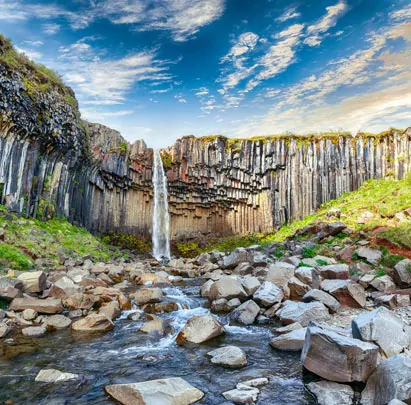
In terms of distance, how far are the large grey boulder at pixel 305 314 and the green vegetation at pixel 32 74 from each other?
58.9 ft

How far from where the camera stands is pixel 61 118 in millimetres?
21188

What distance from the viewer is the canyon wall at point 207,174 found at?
75.4 feet

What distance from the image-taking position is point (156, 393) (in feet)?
13.8

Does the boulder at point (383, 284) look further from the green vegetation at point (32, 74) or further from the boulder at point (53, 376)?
the green vegetation at point (32, 74)

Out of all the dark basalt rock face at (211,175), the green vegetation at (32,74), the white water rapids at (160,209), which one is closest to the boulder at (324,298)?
the dark basalt rock face at (211,175)

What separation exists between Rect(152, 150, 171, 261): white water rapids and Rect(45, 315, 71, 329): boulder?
22950 mm

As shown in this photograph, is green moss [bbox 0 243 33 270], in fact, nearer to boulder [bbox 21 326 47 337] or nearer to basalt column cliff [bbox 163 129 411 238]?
boulder [bbox 21 326 47 337]

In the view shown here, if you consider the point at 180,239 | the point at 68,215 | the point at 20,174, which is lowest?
the point at 180,239

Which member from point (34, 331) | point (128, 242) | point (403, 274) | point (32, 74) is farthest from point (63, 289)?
point (128, 242)

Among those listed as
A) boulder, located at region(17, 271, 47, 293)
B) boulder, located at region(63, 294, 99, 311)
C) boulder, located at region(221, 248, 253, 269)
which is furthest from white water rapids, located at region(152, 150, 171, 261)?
boulder, located at region(63, 294, 99, 311)

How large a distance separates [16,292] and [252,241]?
77.7ft

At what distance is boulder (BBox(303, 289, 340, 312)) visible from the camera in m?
8.30

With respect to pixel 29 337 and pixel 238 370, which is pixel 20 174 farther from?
pixel 238 370

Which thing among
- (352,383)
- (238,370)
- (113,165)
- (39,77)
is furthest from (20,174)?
(352,383)
